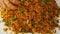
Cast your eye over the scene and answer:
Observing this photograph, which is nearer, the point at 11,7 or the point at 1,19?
the point at 11,7

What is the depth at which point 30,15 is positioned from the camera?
100cm

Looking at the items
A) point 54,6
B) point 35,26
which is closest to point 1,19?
point 35,26

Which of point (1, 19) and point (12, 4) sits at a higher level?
point (12, 4)

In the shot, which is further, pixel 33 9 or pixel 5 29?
pixel 5 29

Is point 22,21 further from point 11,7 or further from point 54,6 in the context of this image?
point 54,6

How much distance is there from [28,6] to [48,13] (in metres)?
0.15

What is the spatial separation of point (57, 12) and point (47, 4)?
0.35ft

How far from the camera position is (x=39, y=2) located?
101 cm

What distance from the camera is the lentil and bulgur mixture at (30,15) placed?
3.27ft

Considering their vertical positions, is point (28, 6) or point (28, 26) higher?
point (28, 6)

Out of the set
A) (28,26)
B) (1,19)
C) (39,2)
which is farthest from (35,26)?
(1,19)

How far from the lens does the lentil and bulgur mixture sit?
1.00 metres

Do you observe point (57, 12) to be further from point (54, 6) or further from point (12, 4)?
point (12, 4)

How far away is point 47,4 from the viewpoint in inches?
40.5
